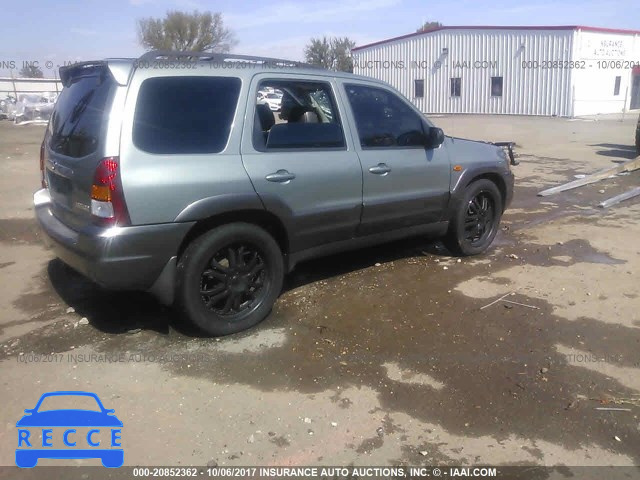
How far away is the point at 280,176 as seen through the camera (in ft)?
14.2

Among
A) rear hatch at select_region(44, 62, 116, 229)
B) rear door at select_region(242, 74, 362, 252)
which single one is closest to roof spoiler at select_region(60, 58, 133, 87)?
rear hatch at select_region(44, 62, 116, 229)

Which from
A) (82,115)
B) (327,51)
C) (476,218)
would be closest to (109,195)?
(82,115)

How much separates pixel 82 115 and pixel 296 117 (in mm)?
1778

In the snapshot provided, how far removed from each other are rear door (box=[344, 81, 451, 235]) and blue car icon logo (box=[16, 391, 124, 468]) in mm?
2587

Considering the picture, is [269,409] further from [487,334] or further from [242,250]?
[487,334]

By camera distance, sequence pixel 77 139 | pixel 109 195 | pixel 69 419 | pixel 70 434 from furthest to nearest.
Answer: pixel 77 139, pixel 109 195, pixel 69 419, pixel 70 434

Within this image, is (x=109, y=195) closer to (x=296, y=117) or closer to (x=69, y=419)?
(x=69, y=419)

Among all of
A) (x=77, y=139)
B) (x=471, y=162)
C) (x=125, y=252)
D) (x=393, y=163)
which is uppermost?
(x=77, y=139)

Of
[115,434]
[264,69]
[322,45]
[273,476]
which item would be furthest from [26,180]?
[322,45]

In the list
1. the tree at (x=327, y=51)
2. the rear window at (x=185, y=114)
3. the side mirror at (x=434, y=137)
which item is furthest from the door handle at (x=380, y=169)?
the tree at (x=327, y=51)

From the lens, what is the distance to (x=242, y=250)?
4.28 metres

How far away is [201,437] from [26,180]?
9.87 meters

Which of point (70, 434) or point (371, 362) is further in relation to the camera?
point (371, 362)

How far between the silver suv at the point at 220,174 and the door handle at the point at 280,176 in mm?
12
